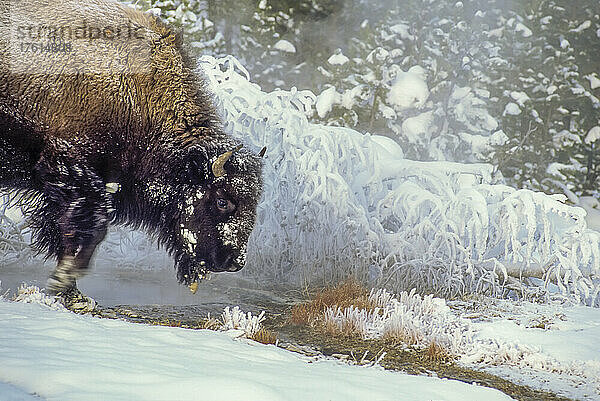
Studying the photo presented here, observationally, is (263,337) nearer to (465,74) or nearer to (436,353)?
(436,353)

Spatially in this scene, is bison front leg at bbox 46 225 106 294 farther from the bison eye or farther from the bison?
the bison eye

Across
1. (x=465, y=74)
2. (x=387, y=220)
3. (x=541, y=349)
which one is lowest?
(x=387, y=220)

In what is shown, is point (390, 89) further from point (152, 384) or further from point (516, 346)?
point (152, 384)

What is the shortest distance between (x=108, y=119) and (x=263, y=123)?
3325 mm

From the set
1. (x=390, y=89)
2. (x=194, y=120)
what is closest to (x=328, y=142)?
(x=194, y=120)

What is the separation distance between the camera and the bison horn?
4.57m

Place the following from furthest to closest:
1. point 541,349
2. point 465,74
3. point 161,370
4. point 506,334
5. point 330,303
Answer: point 465,74
point 330,303
point 506,334
point 541,349
point 161,370

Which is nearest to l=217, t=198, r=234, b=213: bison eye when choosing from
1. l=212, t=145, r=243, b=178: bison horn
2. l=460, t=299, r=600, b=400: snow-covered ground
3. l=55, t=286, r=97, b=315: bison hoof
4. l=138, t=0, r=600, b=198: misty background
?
l=212, t=145, r=243, b=178: bison horn

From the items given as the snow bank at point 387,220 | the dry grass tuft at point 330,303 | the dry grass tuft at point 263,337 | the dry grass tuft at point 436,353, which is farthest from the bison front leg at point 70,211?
the snow bank at point 387,220

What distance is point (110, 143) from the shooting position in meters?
4.62

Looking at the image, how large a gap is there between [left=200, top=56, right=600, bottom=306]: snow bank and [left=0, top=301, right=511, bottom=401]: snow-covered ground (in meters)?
3.19

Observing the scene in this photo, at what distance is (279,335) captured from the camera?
469 centimetres

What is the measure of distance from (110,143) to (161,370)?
257 centimetres

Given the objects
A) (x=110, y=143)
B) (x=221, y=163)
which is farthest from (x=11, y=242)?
(x=221, y=163)
